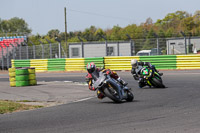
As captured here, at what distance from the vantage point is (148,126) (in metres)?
6.67

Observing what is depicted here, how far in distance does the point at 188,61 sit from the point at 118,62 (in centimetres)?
473

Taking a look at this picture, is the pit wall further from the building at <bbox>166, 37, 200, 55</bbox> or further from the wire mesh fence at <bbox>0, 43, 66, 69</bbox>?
the building at <bbox>166, 37, 200, 55</bbox>

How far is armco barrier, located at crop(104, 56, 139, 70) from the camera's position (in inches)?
1014

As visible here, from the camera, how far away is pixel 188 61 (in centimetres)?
2392

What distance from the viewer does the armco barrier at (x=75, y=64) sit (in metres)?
28.0

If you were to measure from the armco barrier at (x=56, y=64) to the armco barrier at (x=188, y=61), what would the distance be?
902 centimetres

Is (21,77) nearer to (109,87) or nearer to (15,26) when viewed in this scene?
(109,87)

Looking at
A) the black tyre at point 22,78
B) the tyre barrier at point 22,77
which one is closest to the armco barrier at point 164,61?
the tyre barrier at point 22,77

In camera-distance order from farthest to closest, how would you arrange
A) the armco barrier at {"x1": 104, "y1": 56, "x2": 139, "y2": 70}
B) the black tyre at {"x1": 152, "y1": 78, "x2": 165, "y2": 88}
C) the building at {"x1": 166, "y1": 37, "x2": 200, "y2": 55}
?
the armco barrier at {"x1": 104, "y1": 56, "x2": 139, "y2": 70}
the building at {"x1": 166, "y1": 37, "x2": 200, "y2": 55}
the black tyre at {"x1": 152, "y1": 78, "x2": 165, "y2": 88}

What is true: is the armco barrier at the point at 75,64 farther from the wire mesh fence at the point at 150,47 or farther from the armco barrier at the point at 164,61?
the armco barrier at the point at 164,61

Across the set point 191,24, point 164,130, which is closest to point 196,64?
point 164,130

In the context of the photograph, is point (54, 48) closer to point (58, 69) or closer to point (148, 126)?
point (58, 69)

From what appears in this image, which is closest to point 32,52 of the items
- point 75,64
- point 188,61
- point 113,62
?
point 75,64

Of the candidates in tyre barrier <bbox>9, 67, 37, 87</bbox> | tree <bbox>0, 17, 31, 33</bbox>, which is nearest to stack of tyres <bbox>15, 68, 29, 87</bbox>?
tyre barrier <bbox>9, 67, 37, 87</bbox>
